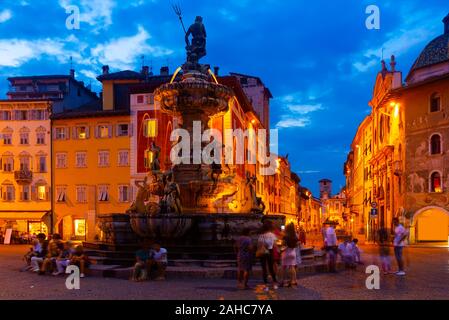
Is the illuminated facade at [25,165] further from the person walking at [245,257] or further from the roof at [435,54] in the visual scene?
the person walking at [245,257]

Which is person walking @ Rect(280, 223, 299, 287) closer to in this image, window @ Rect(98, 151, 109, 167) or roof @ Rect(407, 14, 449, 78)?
roof @ Rect(407, 14, 449, 78)

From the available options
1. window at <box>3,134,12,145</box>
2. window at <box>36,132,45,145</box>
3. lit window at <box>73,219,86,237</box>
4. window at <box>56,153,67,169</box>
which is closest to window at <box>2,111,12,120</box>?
window at <box>3,134,12,145</box>

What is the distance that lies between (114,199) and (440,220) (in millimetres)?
26338

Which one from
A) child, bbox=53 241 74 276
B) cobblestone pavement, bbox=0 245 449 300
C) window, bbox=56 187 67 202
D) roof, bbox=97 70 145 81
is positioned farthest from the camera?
roof, bbox=97 70 145 81

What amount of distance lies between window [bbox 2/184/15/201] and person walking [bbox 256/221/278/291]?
41.7 meters

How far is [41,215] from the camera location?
162 feet

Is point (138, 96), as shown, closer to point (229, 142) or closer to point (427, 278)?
point (229, 142)

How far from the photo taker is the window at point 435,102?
1476 inches

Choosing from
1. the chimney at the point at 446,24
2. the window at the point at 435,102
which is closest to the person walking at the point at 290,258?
the window at the point at 435,102

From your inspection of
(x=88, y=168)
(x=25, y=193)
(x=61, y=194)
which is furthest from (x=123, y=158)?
(x=25, y=193)

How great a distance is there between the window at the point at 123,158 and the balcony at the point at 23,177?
27.0 ft

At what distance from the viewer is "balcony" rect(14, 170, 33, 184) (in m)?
49.5

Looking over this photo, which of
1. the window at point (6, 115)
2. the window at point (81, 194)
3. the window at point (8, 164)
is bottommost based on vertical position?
the window at point (81, 194)
